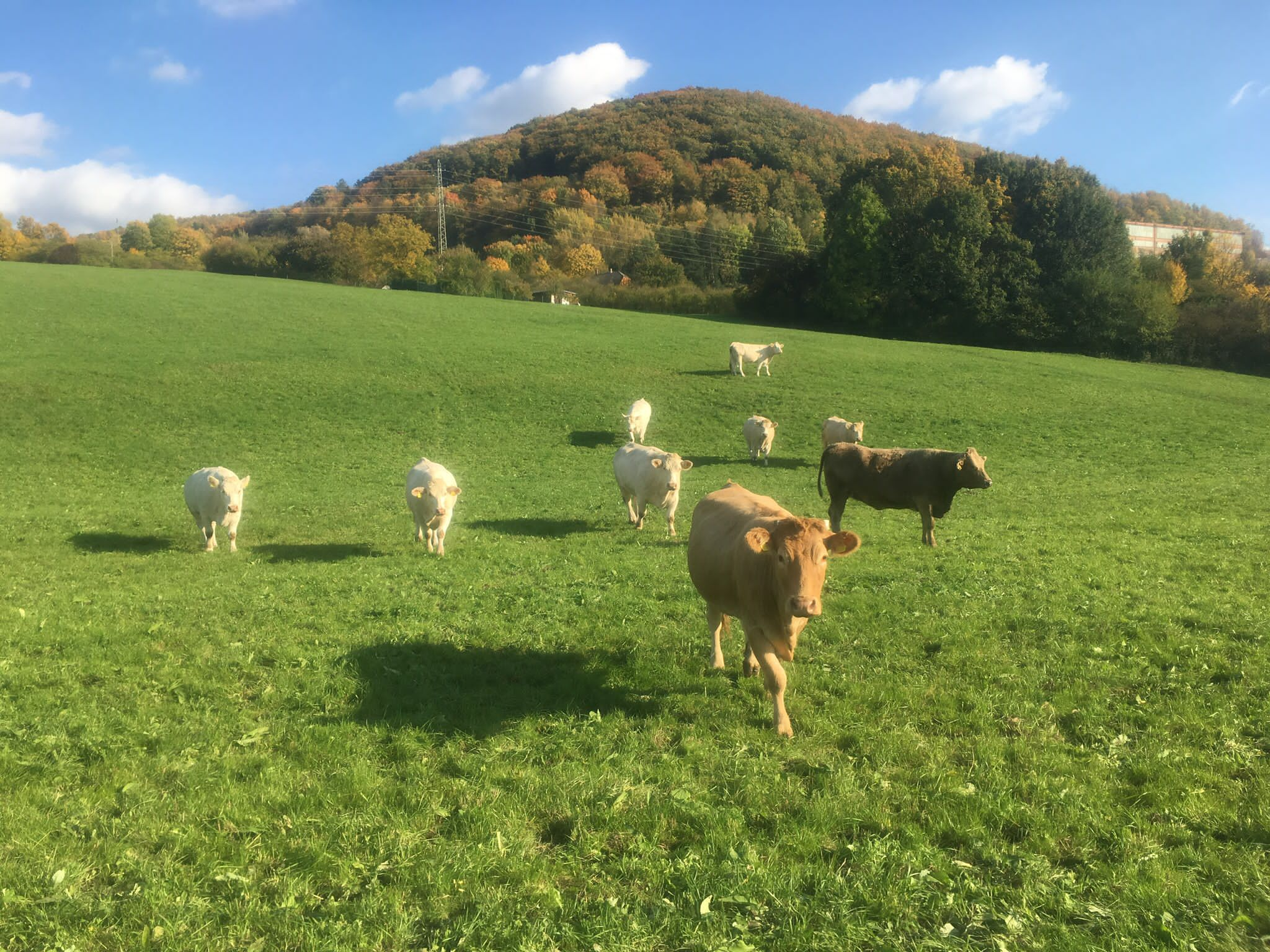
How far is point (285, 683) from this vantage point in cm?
769

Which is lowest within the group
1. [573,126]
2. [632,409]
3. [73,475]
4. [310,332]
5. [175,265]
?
[73,475]

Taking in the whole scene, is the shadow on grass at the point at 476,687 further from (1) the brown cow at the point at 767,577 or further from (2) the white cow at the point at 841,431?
(2) the white cow at the point at 841,431

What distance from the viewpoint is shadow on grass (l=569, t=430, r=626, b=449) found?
2783 cm

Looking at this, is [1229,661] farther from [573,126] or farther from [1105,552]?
[573,126]

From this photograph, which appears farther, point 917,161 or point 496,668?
point 917,161

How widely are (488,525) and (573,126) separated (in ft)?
463

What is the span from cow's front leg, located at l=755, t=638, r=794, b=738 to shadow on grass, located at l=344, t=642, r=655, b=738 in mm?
1196

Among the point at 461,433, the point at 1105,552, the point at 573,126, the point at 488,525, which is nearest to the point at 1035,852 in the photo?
the point at 1105,552

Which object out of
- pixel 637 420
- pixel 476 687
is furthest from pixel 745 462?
pixel 476 687

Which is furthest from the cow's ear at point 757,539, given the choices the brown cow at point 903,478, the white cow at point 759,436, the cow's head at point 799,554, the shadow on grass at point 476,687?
the white cow at point 759,436


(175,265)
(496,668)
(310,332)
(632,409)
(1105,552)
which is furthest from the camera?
(175,265)

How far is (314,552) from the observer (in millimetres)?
14484

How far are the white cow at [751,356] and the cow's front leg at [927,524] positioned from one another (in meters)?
22.9

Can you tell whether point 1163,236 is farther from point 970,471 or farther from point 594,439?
point 970,471
